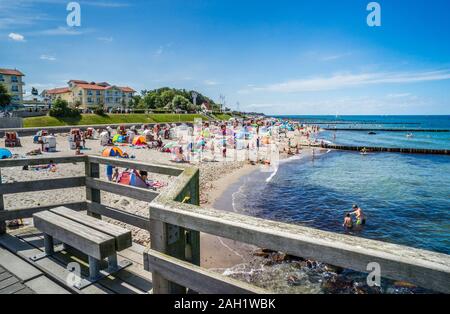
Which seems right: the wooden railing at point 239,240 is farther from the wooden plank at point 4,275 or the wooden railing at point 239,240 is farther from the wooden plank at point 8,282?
the wooden plank at point 4,275

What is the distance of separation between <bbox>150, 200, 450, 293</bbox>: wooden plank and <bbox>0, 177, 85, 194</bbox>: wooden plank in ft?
10.2

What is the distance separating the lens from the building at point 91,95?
83381 mm

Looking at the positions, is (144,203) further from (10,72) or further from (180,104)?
(180,104)

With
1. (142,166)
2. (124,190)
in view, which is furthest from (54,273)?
(142,166)

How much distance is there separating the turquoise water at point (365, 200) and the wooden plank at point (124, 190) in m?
11.6

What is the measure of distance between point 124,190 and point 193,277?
8.10ft

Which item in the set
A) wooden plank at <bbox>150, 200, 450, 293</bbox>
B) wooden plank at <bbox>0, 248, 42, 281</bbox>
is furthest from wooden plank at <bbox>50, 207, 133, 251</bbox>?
wooden plank at <bbox>150, 200, 450, 293</bbox>

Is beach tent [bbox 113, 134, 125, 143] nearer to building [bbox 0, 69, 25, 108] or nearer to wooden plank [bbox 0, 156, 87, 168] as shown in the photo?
wooden plank [bbox 0, 156, 87, 168]

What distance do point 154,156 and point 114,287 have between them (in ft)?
81.9

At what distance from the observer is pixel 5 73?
6762 cm

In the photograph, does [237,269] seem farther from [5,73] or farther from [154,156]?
[5,73]

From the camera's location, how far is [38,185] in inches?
182

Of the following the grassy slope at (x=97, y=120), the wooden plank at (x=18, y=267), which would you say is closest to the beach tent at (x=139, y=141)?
the grassy slope at (x=97, y=120)
